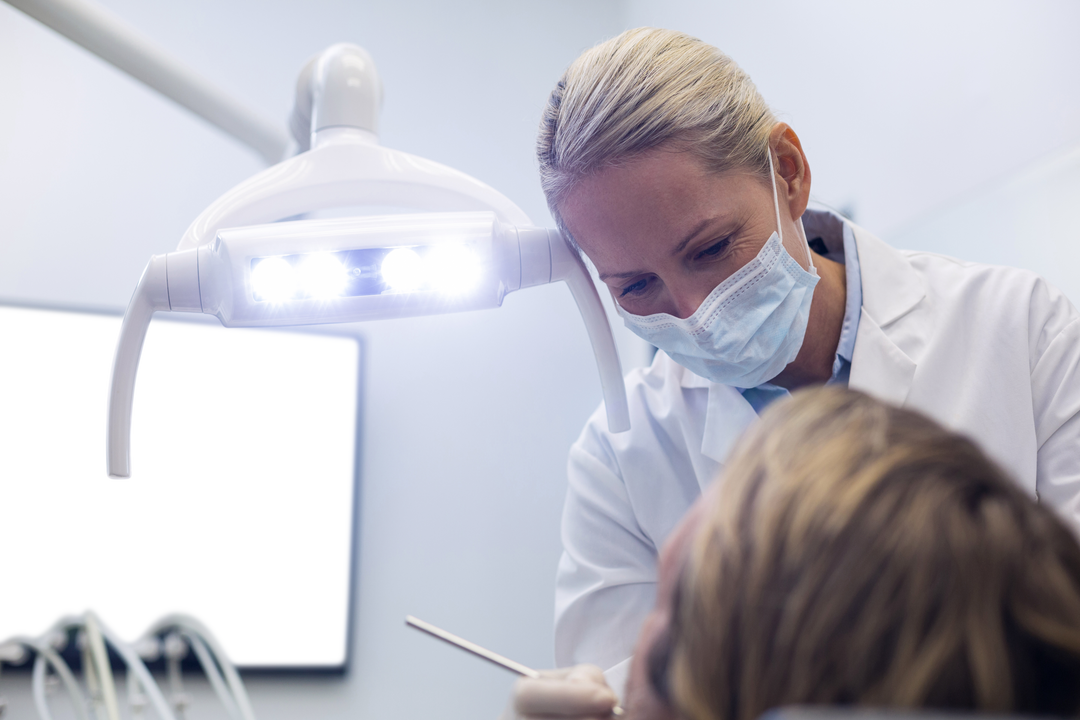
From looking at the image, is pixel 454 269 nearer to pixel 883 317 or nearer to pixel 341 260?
pixel 341 260

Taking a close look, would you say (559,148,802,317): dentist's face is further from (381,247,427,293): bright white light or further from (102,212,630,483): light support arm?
(381,247,427,293): bright white light

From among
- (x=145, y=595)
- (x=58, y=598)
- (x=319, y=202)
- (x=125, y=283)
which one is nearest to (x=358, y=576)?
(x=145, y=595)

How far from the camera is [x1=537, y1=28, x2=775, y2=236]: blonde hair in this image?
940 millimetres

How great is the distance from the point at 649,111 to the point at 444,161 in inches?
47.8

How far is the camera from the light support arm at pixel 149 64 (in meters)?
1.01

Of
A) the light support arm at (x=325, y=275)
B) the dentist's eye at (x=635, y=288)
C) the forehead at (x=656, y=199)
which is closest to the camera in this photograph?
the light support arm at (x=325, y=275)

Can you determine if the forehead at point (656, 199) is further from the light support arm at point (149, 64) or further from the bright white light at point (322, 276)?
the light support arm at point (149, 64)

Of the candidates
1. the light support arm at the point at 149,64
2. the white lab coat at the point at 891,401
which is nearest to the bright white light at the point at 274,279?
the light support arm at the point at 149,64

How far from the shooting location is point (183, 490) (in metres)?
1.71

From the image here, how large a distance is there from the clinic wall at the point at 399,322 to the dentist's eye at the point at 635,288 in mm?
948

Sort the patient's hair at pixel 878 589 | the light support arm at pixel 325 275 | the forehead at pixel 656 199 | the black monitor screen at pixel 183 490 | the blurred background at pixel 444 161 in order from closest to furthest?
1. the patient's hair at pixel 878 589
2. the light support arm at pixel 325 275
3. the forehead at pixel 656 199
4. the blurred background at pixel 444 161
5. the black monitor screen at pixel 183 490

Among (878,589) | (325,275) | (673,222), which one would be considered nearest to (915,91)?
(673,222)

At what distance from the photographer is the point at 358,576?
1.78m

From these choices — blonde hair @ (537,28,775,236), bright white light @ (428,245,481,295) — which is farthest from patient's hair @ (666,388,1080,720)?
blonde hair @ (537,28,775,236)
